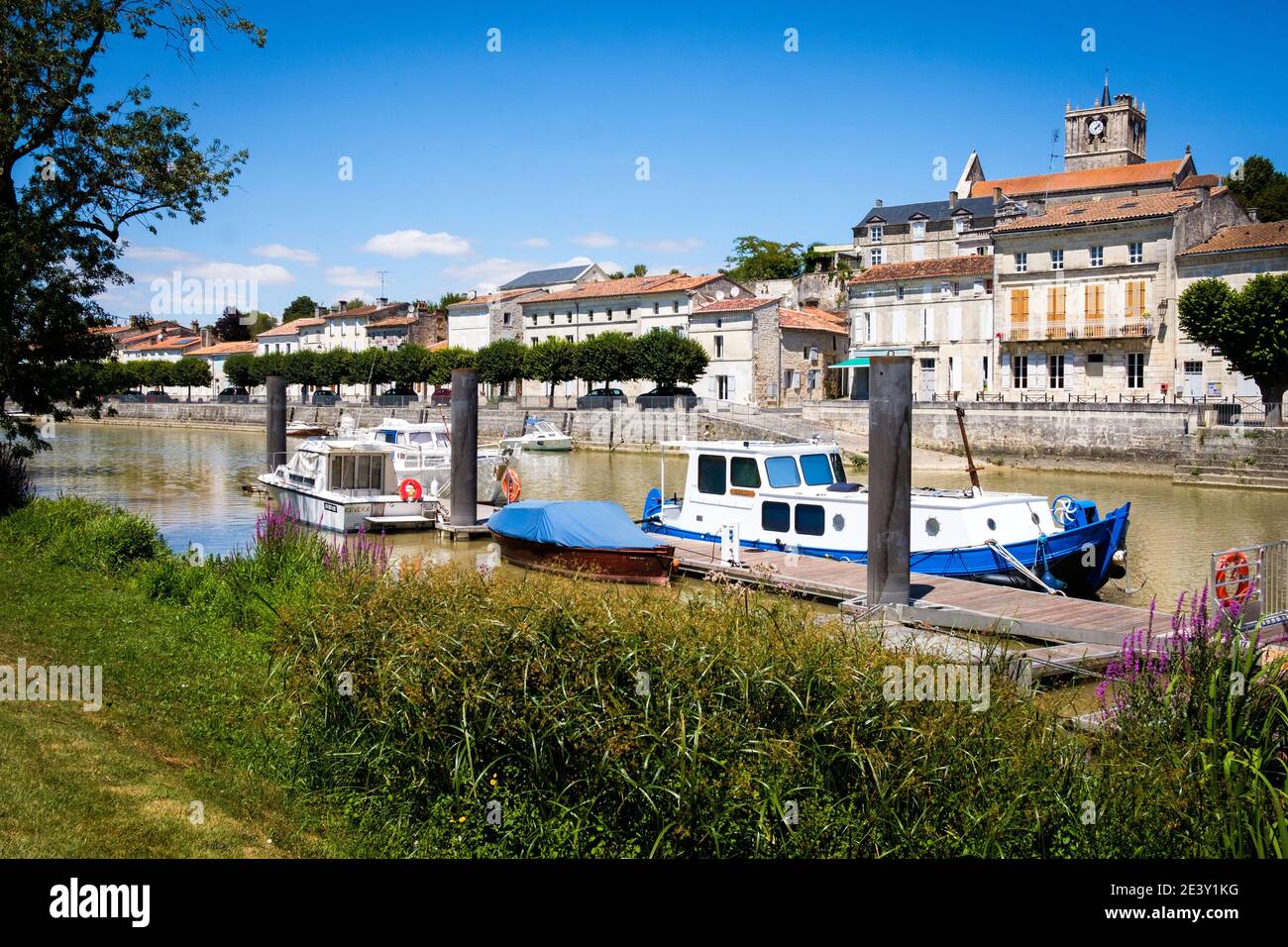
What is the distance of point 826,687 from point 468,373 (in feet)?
58.5

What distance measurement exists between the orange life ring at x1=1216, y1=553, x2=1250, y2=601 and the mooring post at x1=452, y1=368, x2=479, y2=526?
1581 centimetres

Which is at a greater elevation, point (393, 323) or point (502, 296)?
point (502, 296)

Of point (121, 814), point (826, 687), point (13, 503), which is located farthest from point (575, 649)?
point (13, 503)

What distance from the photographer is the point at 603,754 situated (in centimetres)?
623

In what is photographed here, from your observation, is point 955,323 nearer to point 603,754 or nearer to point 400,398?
point 400,398

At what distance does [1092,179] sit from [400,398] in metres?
52.1

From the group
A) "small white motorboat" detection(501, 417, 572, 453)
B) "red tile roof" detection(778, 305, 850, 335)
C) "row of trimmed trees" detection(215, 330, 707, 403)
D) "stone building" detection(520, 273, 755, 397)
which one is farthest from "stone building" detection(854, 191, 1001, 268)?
"small white motorboat" detection(501, 417, 572, 453)

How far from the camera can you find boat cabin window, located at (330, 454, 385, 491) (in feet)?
84.6

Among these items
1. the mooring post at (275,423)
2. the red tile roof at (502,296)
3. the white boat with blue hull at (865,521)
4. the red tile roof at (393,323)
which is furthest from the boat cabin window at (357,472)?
the red tile roof at (393,323)

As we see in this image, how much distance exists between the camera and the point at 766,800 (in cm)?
600

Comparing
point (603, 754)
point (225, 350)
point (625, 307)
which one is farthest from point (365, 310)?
point (603, 754)

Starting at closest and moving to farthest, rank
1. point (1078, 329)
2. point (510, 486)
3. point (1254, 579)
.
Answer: point (1254, 579)
point (510, 486)
point (1078, 329)
